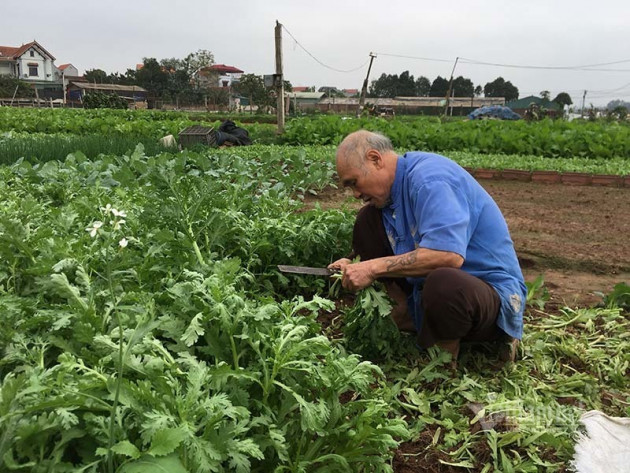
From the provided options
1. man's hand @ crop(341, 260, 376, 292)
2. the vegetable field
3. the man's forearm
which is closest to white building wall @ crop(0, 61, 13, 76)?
the vegetable field

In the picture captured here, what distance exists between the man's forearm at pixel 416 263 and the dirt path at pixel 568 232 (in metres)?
1.74

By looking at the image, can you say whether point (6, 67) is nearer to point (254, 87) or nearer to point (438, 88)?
point (254, 87)

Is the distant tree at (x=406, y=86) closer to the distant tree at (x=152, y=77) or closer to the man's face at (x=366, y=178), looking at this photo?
the distant tree at (x=152, y=77)

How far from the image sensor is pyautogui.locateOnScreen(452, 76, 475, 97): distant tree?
7912 centimetres

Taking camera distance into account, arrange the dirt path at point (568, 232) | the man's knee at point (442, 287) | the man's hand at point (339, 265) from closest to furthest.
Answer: the man's knee at point (442, 287)
the man's hand at point (339, 265)
the dirt path at point (568, 232)

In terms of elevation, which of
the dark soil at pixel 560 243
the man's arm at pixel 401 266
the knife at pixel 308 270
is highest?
the man's arm at pixel 401 266

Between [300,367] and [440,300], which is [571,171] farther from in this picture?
[300,367]

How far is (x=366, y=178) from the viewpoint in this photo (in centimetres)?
266

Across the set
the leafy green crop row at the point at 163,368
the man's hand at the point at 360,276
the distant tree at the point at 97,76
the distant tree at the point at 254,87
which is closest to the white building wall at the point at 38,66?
the distant tree at the point at 97,76

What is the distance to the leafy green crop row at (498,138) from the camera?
13.5m

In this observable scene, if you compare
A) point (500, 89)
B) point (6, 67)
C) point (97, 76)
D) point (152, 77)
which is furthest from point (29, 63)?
point (500, 89)

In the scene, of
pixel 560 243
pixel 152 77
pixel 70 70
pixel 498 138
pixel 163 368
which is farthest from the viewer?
pixel 70 70

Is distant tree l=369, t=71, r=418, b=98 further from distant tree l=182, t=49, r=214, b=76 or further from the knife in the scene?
the knife

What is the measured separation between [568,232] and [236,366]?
5175 millimetres
